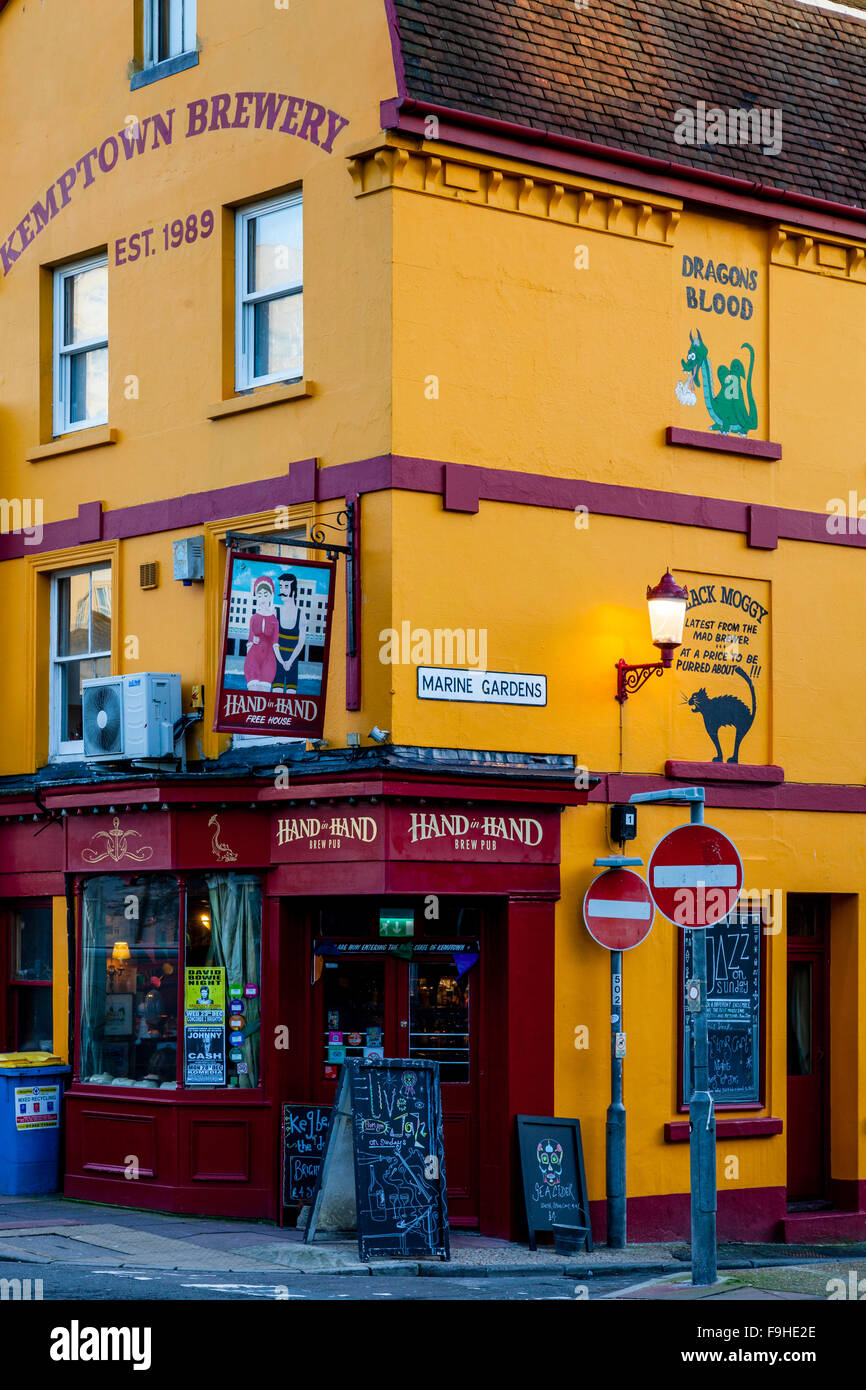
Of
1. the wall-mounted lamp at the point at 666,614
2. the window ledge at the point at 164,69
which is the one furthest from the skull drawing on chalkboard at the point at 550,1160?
the window ledge at the point at 164,69

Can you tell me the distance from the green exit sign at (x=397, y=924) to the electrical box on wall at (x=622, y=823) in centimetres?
185

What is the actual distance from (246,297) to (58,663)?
3.98m

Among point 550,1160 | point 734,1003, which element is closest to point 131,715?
point 550,1160

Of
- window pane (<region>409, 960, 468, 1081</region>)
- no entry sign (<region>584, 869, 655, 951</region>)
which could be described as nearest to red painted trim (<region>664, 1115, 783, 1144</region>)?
no entry sign (<region>584, 869, 655, 951</region>)

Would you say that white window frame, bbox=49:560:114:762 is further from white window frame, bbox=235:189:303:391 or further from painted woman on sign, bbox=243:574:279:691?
painted woman on sign, bbox=243:574:279:691

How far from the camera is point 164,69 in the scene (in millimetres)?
17547

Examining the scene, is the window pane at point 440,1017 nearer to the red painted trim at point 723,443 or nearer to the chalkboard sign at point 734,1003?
the chalkboard sign at point 734,1003

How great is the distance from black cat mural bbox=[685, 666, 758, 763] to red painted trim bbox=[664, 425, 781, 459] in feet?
6.22

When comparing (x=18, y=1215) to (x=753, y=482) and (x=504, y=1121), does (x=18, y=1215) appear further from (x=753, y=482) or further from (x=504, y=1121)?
(x=753, y=482)

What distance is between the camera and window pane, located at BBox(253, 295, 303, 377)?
16297 mm

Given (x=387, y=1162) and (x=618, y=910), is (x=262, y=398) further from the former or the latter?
(x=387, y=1162)

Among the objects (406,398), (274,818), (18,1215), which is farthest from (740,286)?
(18,1215)

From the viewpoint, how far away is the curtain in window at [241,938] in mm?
15836

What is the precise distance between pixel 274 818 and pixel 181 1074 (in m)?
2.22
